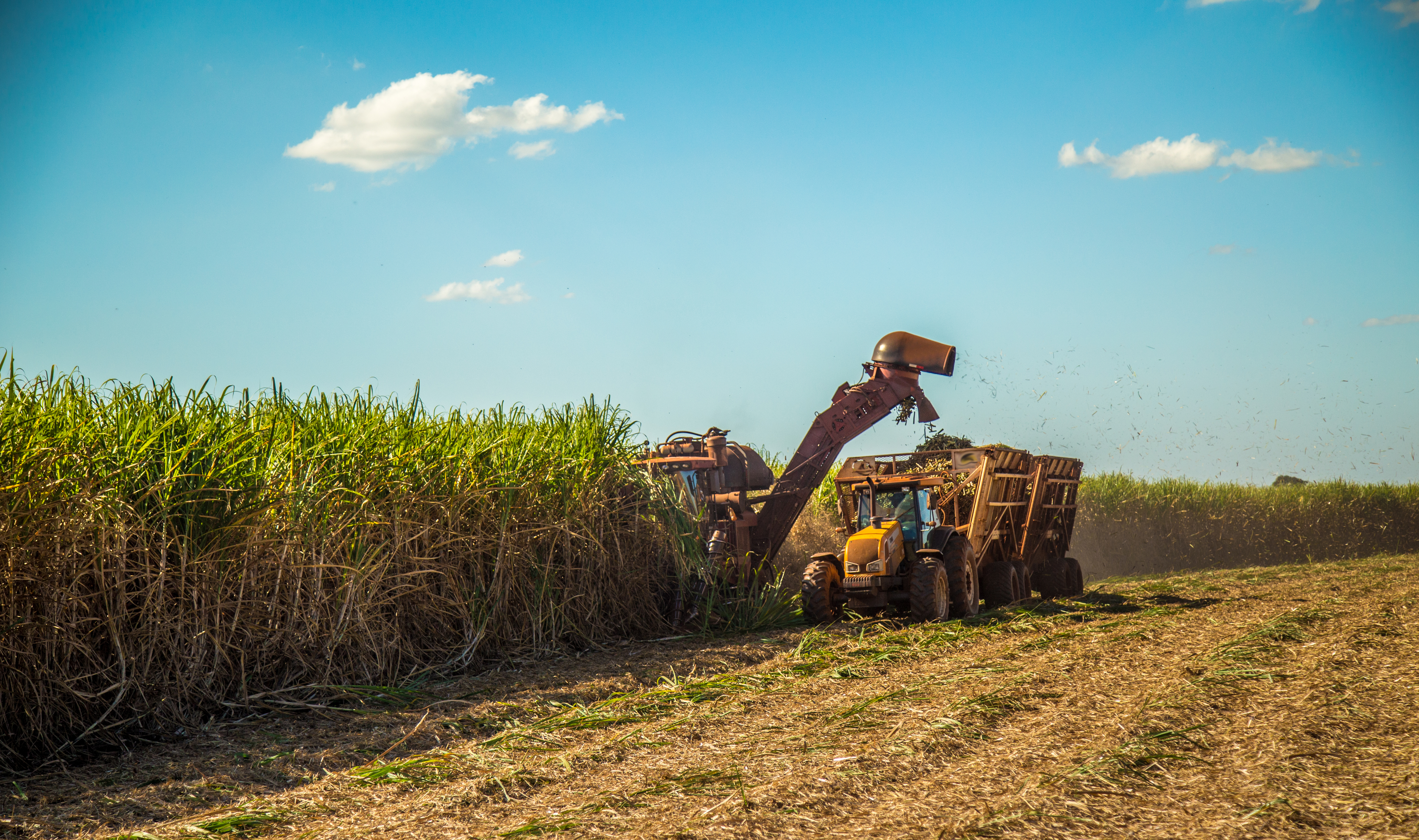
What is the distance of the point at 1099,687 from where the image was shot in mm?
7195

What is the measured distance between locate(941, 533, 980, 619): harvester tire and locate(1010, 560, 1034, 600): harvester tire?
1843mm

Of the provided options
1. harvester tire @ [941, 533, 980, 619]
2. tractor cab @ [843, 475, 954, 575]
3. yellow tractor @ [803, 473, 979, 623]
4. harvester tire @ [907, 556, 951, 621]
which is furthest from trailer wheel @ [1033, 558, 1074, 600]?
harvester tire @ [907, 556, 951, 621]

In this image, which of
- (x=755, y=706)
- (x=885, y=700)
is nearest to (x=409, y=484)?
(x=755, y=706)

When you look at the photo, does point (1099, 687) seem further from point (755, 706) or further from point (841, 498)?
point (841, 498)

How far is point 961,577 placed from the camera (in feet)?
37.5

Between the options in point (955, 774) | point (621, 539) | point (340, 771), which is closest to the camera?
point (955, 774)

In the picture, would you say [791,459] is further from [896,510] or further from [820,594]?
[820,594]

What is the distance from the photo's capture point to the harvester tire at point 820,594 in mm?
11289

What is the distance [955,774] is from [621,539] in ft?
20.0

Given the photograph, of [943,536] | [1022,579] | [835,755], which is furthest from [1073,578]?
[835,755]

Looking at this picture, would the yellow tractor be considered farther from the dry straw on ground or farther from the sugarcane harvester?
the dry straw on ground

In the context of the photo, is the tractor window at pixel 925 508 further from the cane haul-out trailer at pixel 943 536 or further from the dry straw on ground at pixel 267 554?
the dry straw on ground at pixel 267 554

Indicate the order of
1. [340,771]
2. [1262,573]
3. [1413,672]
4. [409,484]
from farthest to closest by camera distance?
1. [1262,573]
2. [409,484]
3. [1413,672]
4. [340,771]

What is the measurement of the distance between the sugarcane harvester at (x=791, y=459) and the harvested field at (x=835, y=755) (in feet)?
11.1
